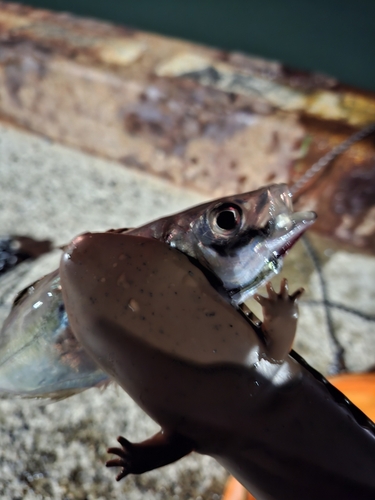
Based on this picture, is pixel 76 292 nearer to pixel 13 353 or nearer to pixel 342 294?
pixel 13 353

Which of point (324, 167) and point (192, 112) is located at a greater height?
point (192, 112)

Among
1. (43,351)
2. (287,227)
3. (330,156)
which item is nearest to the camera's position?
(287,227)

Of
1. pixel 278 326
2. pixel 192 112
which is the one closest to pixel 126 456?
pixel 278 326

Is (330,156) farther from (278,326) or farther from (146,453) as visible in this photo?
(146,453)

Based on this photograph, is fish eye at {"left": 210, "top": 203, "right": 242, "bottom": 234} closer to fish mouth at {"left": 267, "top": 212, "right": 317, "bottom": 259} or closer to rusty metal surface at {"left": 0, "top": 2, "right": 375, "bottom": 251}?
fish mouth at {"left": 267, "top": 212, "right": 317, "bottom": 259}

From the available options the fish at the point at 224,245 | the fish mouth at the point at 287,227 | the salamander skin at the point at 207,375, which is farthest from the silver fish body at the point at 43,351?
the fish mouth at the point at 287,227

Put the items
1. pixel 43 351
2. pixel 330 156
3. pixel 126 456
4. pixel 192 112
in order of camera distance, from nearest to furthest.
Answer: pixel 126 456 → pixel 43 351 → pixel 330 156 → pixel 192 112

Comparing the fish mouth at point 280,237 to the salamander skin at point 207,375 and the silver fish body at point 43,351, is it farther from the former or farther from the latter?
the silver fish body at point 43,351
